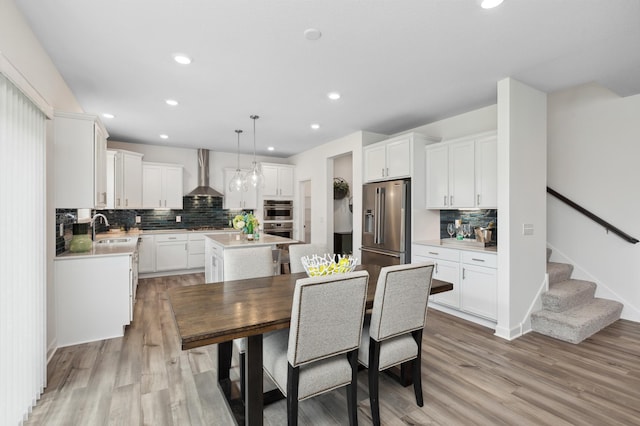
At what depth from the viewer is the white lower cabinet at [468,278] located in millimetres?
3305

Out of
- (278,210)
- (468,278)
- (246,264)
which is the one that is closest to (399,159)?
(468,278)

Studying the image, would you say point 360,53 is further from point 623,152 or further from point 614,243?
point 614,243

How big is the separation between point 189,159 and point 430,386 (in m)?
6.15

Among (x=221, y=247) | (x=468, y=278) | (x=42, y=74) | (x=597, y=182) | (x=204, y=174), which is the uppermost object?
(x=42, y=74)

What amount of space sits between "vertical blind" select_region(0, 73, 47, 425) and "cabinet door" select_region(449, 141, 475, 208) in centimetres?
414

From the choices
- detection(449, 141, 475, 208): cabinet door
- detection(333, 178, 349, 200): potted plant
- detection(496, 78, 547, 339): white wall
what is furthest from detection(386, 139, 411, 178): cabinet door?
detection(333, 178, 349, 200): potted plant

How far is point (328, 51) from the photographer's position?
2578 millimetres

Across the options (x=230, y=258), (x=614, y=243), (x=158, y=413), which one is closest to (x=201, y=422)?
(x=158, y=413)

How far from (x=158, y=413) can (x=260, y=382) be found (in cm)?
86

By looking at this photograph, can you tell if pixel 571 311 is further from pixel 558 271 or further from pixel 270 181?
pixel 270 181

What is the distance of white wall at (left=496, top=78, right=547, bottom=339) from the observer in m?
3.10

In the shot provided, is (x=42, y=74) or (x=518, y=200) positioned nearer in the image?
(x=42, y=74)

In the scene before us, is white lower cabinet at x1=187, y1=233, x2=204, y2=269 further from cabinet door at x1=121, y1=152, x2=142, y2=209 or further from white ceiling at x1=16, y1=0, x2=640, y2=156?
white ceiling at x1=16, y1=0, x2=640, y2=156

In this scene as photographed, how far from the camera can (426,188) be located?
435cm
